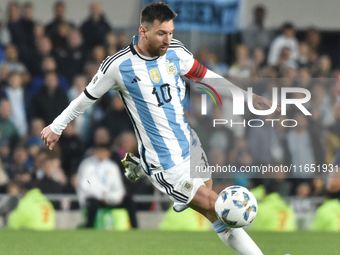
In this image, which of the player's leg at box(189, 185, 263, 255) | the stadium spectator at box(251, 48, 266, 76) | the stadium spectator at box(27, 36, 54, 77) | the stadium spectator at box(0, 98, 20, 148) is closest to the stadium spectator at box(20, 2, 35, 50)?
the stadium spectator at box(27, 36, 54, 77)

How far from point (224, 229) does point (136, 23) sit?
7.94 m

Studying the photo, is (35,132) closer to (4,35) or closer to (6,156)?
(6,156)

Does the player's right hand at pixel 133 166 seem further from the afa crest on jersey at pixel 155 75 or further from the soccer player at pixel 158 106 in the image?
the afa crest on jersey at pixel 155 75

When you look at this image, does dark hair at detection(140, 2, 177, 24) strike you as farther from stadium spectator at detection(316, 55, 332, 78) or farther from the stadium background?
stadium spectator at detection(316, 55, 332, 78)

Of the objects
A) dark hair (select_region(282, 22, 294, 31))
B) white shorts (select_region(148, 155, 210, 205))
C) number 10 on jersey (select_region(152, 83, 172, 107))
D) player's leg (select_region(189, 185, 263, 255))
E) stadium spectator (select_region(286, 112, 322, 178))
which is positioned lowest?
stadium spectator (select_region(286, 112, 322, 178))

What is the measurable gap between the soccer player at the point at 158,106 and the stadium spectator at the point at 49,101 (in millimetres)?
5169

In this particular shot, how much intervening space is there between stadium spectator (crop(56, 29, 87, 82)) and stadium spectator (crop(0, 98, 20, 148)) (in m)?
1.30

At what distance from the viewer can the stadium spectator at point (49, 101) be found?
10.1 m

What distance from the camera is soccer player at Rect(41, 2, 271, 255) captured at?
4.81m

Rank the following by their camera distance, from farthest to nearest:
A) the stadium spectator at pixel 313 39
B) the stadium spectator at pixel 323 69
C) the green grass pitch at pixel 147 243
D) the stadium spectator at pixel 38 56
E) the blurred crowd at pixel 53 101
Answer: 1. the stadium spectator at pixel 313 39
2. the stadium spectator at pixel 38 56
3. the stadium spectator at pixel 323 69
4. the blurred crowd at pixel 53 101
5. the green grass pitch at pixel 147 243

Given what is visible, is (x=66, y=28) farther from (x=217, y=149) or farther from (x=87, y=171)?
(x=217, y=149)

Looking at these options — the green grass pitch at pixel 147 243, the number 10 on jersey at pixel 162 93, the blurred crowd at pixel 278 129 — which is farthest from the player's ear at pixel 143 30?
the blurred crowd at pixel 278 129

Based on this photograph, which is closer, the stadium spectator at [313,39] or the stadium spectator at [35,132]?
the stadium spectator at [35,132]

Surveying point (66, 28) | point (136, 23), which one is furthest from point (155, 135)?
point (136, 23)
